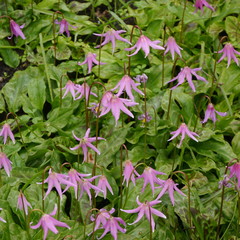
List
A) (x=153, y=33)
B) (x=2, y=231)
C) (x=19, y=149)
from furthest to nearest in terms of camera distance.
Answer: (x=153, y=33) → (x=19, y=149) → (x=2, y=231)

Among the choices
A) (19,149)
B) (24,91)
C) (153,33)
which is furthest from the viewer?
(153,33)

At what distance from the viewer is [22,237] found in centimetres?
251

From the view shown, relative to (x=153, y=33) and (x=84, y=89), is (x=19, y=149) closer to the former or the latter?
(x=84, y=89)

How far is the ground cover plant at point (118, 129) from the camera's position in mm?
2545

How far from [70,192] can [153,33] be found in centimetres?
174

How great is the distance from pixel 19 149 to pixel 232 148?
1.35m

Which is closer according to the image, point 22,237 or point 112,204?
point 22,237

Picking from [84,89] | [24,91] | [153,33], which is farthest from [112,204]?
[153,33]

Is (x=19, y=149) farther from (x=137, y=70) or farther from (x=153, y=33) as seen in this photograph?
(x=153, y=33)

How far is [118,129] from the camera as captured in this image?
320cm

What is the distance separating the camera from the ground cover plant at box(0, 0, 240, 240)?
8.35 feet

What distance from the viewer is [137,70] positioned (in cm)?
385

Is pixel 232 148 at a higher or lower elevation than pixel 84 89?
lower

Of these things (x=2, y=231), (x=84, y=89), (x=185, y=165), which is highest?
(x=84, y=89)
